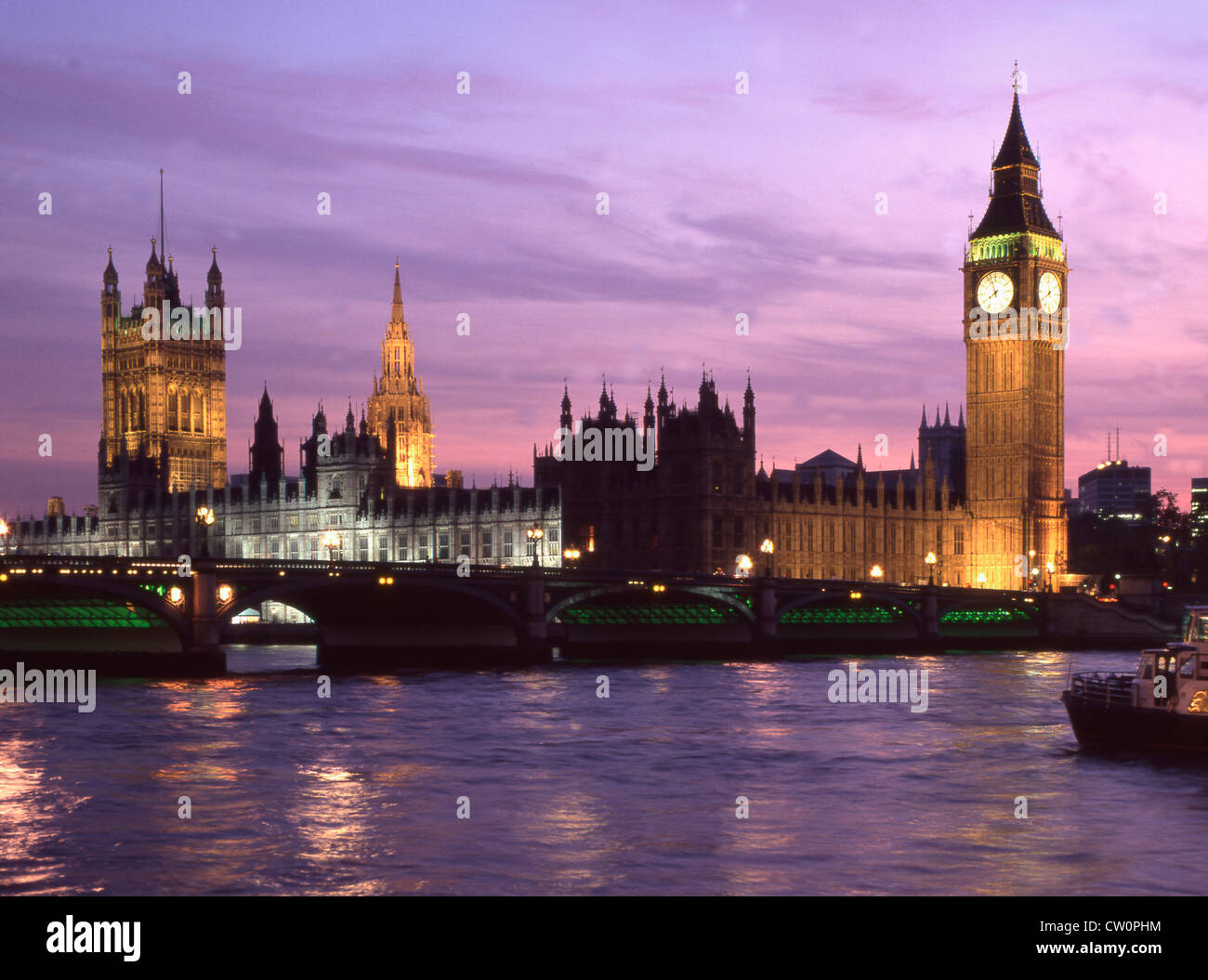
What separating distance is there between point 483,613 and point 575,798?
146ft

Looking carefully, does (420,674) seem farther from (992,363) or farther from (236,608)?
(992,363)

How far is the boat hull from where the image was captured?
1500 inches

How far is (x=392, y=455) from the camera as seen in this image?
13400 centimetres

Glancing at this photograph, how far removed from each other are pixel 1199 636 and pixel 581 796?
16011 mm

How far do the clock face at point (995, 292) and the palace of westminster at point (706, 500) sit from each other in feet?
0.62

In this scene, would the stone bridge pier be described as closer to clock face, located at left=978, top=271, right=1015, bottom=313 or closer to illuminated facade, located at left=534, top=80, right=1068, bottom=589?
illuminated facade, located at left=534, top=80, right=1068, bottom=589

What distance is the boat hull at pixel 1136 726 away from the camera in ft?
125

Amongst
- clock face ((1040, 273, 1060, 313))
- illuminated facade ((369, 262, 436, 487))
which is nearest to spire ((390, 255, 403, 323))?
illuminated facade ((369, 262, 436, 487))

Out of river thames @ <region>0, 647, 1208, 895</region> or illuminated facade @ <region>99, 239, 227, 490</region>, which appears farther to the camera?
illuminated facade @ <region>99, 239, 227, 490</region>

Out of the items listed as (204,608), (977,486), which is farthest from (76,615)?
(977,486)

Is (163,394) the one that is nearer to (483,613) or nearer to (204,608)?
(483,613)

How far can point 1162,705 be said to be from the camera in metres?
39.1

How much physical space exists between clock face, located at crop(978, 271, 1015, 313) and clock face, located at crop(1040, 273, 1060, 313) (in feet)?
8.25
